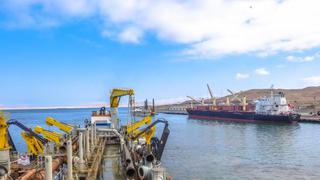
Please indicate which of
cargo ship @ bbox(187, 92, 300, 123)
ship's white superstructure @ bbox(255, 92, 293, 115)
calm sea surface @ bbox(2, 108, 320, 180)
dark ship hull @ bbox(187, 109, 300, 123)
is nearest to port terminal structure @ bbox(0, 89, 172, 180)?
calm sea surface @ bbox(2, 108, 320, 180)

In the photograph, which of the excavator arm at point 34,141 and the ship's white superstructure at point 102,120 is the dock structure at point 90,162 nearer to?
the excavator arm at point 34,141

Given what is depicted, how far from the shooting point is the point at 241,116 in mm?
101750

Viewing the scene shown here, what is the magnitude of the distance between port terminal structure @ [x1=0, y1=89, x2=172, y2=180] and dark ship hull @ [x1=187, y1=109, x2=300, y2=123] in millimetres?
60531

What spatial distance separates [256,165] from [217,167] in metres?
4.18

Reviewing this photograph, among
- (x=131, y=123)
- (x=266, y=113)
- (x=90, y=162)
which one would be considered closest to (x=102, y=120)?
(x=131, y=123)

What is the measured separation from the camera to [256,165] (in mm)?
33000

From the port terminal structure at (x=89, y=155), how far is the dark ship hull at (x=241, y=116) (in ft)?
199

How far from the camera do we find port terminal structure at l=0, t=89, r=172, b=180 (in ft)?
43.8

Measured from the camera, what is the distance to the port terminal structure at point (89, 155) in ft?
43.8

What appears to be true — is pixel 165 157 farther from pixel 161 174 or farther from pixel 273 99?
pixel 273 99

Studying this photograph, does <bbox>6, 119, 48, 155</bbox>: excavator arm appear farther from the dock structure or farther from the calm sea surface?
the calm sea surface

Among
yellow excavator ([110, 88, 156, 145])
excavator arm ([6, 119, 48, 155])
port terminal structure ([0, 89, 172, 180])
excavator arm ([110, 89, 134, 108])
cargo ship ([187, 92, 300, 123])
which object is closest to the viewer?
port terminal structure ([0, 89, 172, 180])

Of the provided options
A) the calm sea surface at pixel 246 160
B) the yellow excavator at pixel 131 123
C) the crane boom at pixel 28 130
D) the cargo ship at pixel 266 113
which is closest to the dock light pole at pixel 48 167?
the calm sea surface at pixel 246 160

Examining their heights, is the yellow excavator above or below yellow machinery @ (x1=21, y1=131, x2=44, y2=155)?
above
